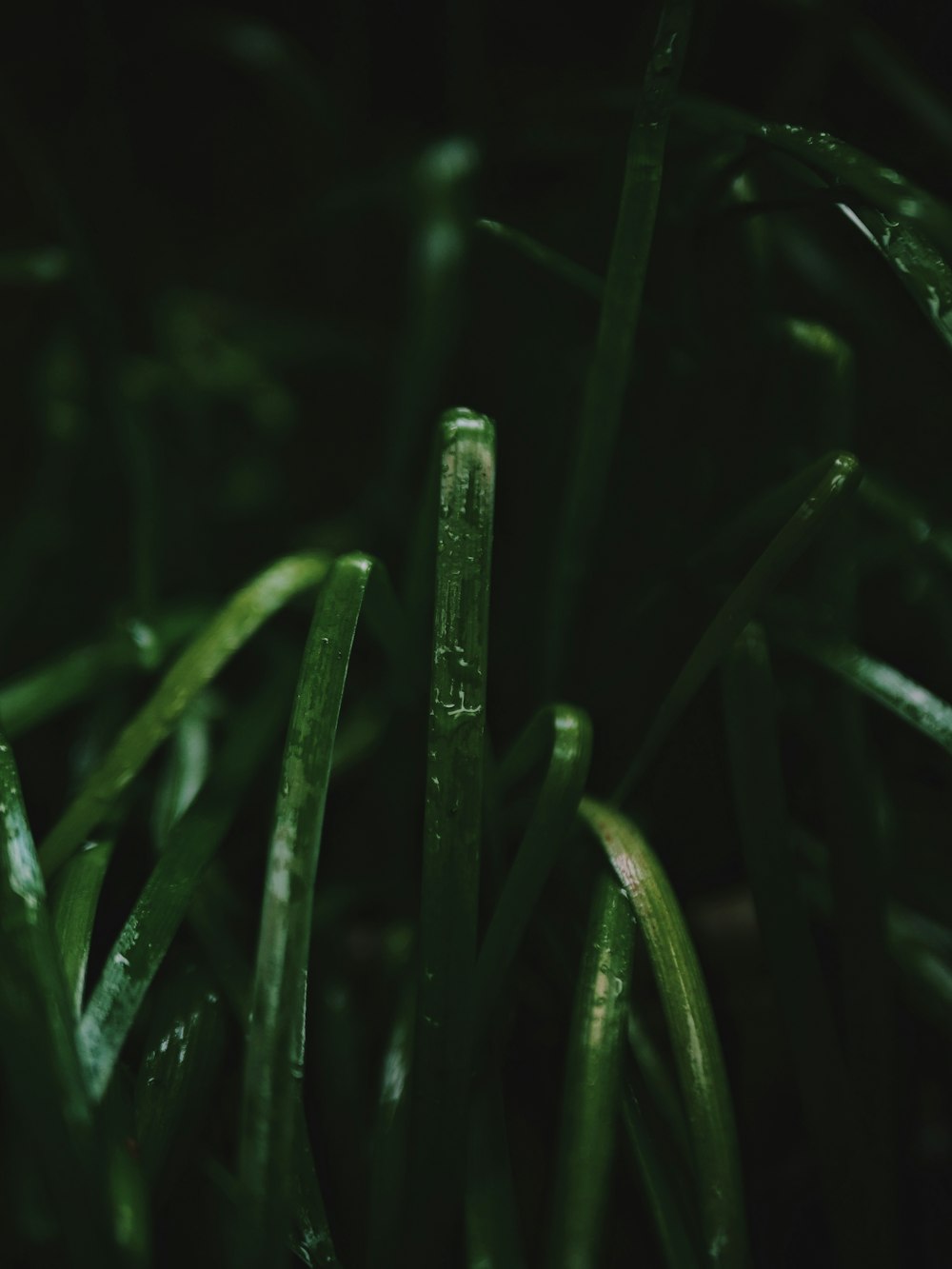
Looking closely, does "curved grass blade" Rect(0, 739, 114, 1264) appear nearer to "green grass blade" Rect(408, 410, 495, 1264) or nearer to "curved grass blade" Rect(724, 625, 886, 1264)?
"green grass blade" Rect(408, 410, 495, 1264)

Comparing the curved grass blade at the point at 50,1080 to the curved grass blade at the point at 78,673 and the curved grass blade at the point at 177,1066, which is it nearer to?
the curved grass blade at the point at 177,1066

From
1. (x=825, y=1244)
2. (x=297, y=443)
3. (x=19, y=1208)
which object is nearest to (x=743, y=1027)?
(x=825, y=1244)

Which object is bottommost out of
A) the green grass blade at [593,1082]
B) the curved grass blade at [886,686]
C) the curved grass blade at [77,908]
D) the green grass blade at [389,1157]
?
the green grass blade at [389,1157]

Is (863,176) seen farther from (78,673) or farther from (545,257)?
(78,673)

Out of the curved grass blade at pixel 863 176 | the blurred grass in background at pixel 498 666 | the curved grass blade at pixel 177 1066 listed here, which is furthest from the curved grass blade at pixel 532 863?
the curved grass blade at pixel 863 176

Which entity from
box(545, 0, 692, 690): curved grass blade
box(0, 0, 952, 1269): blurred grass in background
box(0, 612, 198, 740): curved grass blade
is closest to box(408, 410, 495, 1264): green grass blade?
box(0, 0, 952, 1269): blurred grass in background

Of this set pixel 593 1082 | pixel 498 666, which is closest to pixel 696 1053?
pixel 593 1082
